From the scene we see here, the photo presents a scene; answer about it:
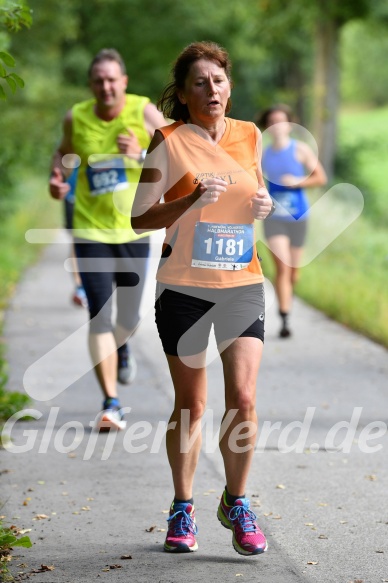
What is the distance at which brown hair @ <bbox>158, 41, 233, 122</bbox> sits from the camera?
182 inches

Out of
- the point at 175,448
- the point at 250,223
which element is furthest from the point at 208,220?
the point at 175,448

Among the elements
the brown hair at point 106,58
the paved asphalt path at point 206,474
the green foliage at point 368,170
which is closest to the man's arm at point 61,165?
the brown hair at point 106,58

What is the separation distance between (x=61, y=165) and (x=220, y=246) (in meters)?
2.88

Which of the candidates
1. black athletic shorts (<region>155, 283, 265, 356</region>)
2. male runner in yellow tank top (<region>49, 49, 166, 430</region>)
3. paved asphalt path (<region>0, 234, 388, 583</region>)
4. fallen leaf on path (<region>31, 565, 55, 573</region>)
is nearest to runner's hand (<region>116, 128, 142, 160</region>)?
male runner in yellow tank top (<region>49, 49, 166, 430</region>)

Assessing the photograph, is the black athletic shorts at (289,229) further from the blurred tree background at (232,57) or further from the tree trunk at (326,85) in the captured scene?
the tree trunk at (326,85)

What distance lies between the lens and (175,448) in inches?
187

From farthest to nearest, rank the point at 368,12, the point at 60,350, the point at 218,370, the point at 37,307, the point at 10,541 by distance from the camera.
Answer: the point at 368,12 < the point at 37,307 < the point at 60,350 < the point at 218,370 < the point at 10,541

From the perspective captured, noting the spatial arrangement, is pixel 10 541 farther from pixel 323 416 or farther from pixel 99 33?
pixel 99 33

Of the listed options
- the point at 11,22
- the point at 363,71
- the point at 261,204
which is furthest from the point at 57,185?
the point at 363,71

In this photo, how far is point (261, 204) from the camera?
448 centimetres

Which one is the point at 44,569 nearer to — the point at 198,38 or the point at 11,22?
the point at 11,22

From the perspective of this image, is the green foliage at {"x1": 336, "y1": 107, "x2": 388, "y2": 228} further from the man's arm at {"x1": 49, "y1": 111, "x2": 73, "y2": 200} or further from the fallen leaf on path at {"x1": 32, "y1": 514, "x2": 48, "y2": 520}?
the fallen leaf on path at {"x1": 32, "y1": 514, "x2": 48, "y2": 520}

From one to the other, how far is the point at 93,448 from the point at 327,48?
19.2 meters

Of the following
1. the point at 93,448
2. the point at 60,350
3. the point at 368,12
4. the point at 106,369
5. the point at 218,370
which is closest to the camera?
the point at 93,448
